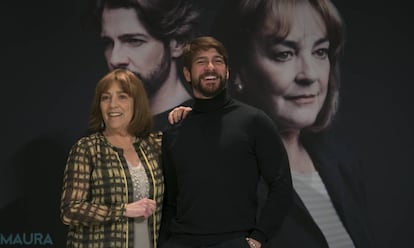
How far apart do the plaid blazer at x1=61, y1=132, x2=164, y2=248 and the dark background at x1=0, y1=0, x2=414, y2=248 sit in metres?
1.25

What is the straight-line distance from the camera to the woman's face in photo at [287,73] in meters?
3.25

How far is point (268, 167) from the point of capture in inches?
78.2

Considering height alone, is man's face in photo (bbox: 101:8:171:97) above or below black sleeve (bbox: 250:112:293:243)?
above

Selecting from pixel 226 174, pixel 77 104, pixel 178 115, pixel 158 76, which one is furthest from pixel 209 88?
pixel 77 104

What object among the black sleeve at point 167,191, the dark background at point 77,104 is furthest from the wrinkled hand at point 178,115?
the dark background at point 77,104

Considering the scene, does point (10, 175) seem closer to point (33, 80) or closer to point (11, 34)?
point (33, 80)

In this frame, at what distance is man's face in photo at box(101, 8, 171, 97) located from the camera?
10.6ft

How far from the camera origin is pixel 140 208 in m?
1.95

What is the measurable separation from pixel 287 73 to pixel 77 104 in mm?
1309

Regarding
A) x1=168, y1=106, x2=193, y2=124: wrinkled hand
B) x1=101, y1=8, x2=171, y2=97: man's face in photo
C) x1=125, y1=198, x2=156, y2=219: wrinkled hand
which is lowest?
x1=125, y1=198, x2=156, y2=219: wrinkled hand

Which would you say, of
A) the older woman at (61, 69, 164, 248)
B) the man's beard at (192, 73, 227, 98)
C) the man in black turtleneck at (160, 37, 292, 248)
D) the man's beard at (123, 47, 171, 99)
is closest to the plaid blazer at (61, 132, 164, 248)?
the older woman at (61, 69, 164, 248)

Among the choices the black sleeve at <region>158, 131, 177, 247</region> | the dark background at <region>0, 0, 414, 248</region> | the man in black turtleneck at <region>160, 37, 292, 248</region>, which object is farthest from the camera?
the dark background at <region>0, 0, 414, 248</region>

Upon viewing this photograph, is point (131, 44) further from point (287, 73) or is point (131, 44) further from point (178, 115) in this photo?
point (178, 115)

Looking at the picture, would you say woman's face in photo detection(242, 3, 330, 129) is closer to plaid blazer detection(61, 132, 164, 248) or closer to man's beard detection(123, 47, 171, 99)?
man's beard detection(123, 47, 171, 99)
